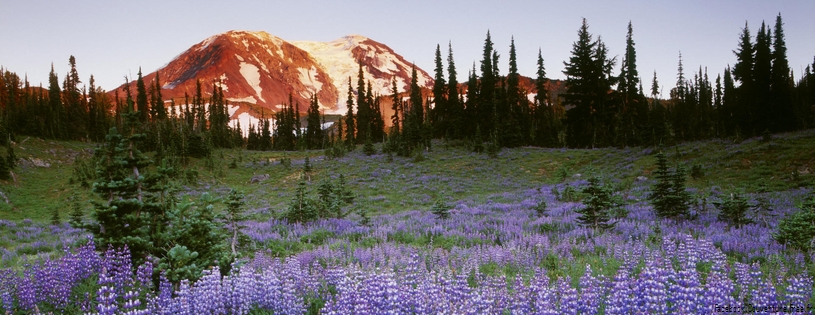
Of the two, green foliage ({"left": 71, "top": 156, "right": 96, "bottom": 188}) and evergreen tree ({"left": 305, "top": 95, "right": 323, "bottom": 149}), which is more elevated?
evergreen tree ({"left": 305, "top": 95, "right": 323, "bottom": 149})

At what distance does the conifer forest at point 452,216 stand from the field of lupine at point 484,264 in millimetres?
51

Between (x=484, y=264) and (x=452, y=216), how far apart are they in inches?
326

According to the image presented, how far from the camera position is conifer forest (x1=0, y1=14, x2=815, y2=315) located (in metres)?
4.95

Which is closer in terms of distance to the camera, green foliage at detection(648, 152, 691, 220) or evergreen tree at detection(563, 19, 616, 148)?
green foliage at detection(648, 152, 691, 220)

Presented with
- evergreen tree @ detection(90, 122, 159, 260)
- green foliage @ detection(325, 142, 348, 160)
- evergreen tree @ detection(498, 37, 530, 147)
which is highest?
evergreen tree @ detection(498, 37, 530, 147)

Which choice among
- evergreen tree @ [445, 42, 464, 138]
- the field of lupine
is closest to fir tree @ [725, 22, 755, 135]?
the field of lupine

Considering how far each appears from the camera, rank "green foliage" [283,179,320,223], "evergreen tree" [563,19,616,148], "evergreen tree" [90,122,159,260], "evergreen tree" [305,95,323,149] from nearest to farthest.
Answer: "evergreen tree" [90,122,159,260] < "green foliage" [283,179,320,223] < "evergreen tree" [563,19,616,148] < "evergreen tree" [305,95,323,149]

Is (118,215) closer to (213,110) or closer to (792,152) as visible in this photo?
(792,152)

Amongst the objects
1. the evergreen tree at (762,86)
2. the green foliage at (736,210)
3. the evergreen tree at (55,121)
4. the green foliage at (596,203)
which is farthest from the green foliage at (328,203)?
the evergreen tree at (55,121)

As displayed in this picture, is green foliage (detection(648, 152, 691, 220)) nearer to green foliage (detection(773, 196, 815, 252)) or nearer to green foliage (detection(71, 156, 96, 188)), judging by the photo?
green foliage (detection(773, 196, 815, 252))

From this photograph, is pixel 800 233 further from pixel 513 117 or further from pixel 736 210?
pixel 513 117

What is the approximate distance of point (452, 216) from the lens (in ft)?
54.0

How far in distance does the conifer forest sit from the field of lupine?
51 millimetres

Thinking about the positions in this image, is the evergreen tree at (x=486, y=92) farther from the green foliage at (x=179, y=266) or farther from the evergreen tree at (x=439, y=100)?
the green foliage at (x=179, y=266)
